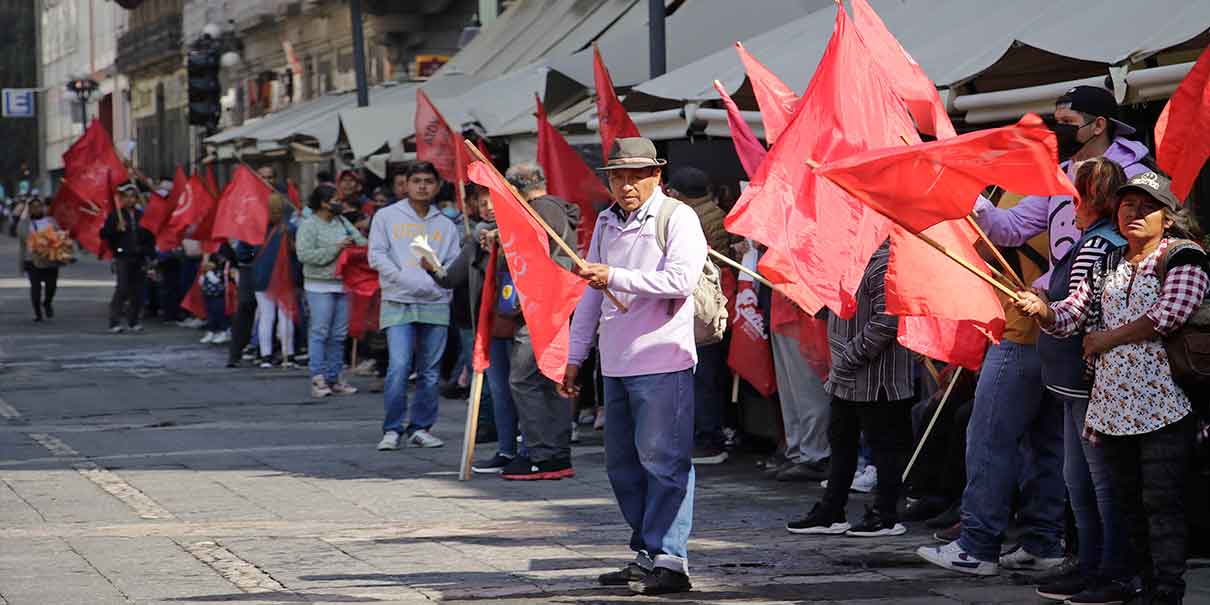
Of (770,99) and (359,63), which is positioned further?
(359,63)

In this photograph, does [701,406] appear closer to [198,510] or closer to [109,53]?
[198,510]

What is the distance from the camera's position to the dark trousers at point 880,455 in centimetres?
902

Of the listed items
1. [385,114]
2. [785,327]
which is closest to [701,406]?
[785,327]

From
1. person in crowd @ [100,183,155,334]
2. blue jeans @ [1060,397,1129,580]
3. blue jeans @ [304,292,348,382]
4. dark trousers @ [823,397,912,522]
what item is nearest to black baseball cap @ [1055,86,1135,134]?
blue jeans @ [1060,397,1129,580]

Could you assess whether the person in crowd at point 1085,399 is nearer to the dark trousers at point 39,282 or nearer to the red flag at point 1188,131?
the red flag at point 1188,131

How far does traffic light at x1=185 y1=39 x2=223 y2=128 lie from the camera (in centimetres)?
2625

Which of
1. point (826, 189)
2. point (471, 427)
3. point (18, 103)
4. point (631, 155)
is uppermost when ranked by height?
point (18, 103)

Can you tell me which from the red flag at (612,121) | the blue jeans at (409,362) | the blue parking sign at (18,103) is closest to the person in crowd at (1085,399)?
the red flag at (612,121)

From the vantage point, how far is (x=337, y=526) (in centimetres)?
938

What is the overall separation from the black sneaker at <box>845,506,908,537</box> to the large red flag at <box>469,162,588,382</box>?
166cm

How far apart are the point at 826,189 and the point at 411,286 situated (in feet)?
14.9

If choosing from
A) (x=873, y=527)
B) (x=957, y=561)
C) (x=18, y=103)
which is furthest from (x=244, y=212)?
(x=18, y=103)

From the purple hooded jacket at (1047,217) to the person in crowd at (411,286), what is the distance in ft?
16.3

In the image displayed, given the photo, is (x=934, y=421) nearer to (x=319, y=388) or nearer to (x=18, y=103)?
(x=319, y=388)
